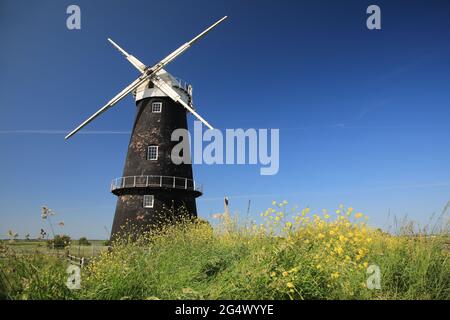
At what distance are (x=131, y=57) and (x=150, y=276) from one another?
2133 centimetres

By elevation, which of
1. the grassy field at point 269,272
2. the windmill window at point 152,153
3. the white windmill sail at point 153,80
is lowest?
the grassy field at point 269,272

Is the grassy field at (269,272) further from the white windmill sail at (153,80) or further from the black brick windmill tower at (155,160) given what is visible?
the white windmill sail at (153,80)

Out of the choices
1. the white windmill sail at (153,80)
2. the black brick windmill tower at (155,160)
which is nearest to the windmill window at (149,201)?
the black brick windmill tower at (155,160)

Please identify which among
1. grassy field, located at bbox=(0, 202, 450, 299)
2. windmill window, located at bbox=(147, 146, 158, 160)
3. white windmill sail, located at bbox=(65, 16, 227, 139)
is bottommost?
grassy field, located at bbox=(0, 202, 450, 299)

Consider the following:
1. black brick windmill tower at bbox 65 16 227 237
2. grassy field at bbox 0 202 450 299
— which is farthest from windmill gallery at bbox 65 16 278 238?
grassy field at bbox 0 202 450 299

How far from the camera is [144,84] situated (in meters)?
21.1

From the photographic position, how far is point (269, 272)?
4699 millimetres

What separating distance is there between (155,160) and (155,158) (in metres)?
0.13

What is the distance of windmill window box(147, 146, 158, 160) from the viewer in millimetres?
18781

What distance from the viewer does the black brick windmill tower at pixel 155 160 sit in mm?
17969

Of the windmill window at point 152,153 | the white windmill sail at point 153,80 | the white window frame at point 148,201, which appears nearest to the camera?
the white window frame at point 148,201

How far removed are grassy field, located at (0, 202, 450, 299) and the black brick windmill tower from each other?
11.2 m

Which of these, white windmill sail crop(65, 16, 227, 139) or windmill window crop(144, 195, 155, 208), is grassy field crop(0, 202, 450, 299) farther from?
white windmill sail crop(65, 16, 227, 139)
